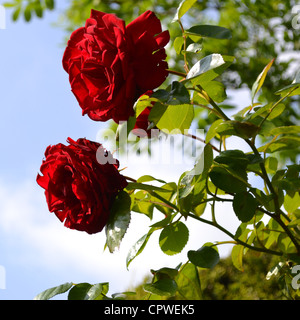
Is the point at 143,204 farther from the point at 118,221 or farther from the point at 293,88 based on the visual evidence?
the point at 293,88

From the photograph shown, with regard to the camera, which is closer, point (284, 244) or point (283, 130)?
point (283, 130)

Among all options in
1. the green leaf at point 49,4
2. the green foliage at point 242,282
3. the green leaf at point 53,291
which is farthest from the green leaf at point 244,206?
the green leaf at point 49,4

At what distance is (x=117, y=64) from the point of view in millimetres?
532

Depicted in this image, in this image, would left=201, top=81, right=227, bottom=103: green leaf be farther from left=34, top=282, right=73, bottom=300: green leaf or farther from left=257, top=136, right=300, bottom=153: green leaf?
left=34, top=282, right=73, bottom=300: green leaf

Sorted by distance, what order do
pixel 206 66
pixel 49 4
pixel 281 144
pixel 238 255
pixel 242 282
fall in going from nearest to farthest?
pixel 206 66, pixel 281 144, pixel 238 255, pixel 49 4, pixel 242 282

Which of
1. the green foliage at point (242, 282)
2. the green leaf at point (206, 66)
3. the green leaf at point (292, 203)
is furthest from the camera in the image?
the green foliage at point (242, 282)

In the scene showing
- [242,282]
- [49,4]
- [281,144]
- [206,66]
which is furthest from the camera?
[242,282]

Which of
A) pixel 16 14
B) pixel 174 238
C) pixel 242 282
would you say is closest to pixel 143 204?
pixel 174 238

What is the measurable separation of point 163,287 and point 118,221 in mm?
97

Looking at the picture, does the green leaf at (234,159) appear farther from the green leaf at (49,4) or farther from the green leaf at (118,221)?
the green leaf at (49,4)

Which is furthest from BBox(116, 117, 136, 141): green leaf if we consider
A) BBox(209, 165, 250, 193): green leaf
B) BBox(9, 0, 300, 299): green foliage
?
BBox(209, 165, 250, 193): green leaf

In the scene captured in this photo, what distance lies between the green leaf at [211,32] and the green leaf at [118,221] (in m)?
0.21

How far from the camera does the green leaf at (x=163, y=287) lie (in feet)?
1.79
